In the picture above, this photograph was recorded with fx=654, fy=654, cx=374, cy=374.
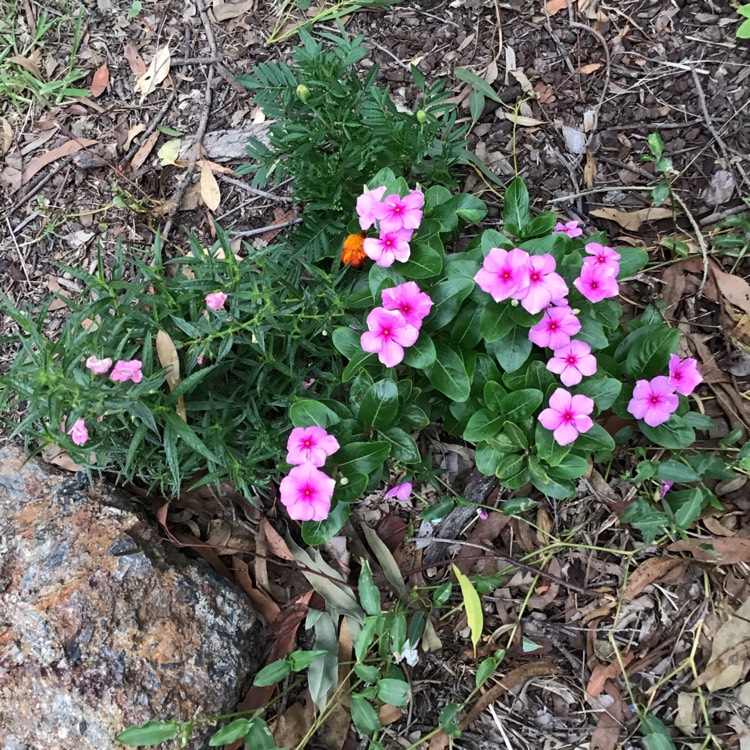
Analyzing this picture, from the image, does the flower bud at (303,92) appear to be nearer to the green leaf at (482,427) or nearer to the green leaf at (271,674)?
the green leaf at (482,427)

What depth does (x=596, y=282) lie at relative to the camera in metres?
2.14

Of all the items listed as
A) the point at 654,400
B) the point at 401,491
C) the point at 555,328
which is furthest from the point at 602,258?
the point at 401,491

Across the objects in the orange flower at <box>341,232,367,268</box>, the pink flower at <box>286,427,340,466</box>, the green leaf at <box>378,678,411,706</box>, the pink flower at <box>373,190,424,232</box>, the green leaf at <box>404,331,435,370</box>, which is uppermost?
the pink flower at <box>373,190,424,232</box>

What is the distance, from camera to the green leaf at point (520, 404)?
7.41 feet

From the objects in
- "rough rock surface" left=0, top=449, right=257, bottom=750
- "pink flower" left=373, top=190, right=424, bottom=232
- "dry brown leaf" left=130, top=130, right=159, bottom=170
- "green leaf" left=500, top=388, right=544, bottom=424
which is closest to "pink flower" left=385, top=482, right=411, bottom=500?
"green leaf" left=500, top=388, right=544, bottom=424

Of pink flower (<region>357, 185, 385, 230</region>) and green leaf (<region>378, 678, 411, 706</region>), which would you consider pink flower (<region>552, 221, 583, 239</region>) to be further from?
green leaf (<region>378, 678, 411, 706</region>)

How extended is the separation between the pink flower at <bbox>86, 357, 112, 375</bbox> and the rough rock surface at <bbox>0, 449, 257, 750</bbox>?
3.04ft

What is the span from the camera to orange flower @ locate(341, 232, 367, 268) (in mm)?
2623

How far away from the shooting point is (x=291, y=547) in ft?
9.58

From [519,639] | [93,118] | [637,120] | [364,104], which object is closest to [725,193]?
[637,120]

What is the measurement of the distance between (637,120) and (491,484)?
6.29ft

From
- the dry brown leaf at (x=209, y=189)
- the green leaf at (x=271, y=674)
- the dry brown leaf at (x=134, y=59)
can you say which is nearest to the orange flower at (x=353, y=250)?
the dry brown leaf at (x=209, y=189)

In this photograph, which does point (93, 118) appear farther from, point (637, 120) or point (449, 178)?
point (637, 120)

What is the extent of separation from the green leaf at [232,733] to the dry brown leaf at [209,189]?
96.0 inches
